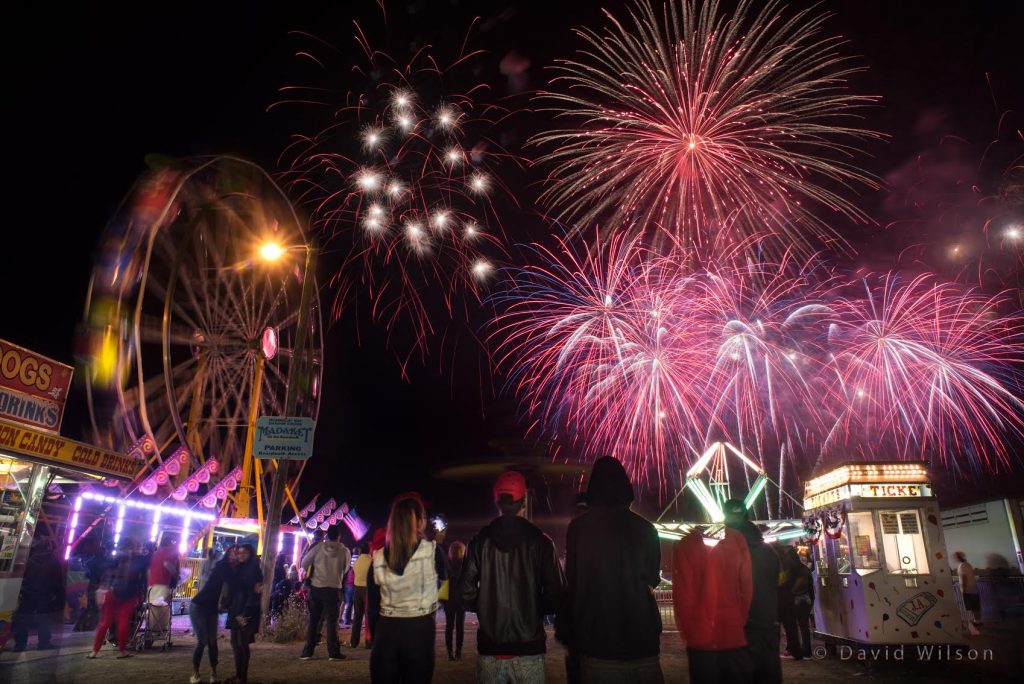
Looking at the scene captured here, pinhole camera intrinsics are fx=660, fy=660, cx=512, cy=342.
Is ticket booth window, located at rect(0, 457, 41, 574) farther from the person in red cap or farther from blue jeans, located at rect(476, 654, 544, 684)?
blue jeans, located at rect(476, 654, 544, 684)

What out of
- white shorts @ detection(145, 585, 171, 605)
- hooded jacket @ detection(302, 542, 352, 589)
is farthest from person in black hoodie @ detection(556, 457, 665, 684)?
white shorts @ detection(145, 585, 171, 605)

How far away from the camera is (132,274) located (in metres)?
17.3

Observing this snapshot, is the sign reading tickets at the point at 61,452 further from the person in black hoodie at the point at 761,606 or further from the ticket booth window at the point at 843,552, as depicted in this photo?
the ticket booth window at the point at 843,552

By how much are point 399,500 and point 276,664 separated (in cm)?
613

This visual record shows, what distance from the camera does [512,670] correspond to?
13.0 feet

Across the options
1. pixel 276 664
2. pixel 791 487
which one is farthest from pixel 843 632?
pixel 791 487

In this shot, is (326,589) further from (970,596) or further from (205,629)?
(970,596)

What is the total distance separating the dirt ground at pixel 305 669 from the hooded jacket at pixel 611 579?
4.85m

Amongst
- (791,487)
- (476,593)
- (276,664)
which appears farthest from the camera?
(791,487)

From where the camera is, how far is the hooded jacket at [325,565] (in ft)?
32.9

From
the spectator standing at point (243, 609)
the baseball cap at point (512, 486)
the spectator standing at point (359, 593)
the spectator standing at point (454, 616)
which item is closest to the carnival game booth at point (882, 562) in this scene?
the spectator standing at point (454, 616)

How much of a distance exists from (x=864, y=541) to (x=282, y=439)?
375 inches

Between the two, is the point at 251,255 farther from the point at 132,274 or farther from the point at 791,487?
the point at 791,487

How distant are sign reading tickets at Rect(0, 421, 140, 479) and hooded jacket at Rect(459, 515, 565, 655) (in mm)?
7218
